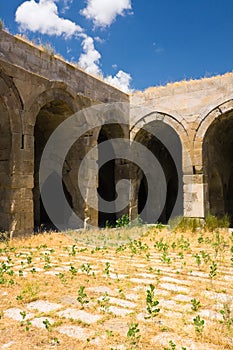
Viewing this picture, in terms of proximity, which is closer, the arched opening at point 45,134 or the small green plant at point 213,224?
the small green plant at point 213,224

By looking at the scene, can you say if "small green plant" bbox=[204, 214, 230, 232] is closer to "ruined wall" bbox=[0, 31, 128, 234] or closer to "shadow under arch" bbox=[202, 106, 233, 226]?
"shadow under arch" bbox=[202, 106, 233, 226]

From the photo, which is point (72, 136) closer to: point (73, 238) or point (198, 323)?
point (73, 238)

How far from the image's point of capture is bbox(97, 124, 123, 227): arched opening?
12.2 m

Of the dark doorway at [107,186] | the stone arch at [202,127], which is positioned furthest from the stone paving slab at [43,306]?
the dark doorway at [107,186]

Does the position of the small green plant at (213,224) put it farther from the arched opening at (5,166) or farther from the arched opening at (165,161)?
the arched opening at (5,166)

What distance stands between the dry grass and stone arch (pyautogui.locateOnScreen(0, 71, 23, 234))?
0.71 metres

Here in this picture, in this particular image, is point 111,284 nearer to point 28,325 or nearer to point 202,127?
point 28,325

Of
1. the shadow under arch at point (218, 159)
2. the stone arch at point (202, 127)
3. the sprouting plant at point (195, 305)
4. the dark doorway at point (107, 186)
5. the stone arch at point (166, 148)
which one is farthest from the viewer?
the dark doorway at point (107, 186)

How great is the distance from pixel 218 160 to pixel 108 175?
14.6 ft

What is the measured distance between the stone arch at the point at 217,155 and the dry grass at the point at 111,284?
3055mm

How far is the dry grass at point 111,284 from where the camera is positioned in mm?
2826

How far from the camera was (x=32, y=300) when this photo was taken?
379cm

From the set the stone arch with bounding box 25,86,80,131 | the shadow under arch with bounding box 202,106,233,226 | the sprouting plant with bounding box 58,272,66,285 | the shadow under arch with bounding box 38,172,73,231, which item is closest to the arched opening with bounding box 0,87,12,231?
the stone arch with bounding box 25,86,80,131

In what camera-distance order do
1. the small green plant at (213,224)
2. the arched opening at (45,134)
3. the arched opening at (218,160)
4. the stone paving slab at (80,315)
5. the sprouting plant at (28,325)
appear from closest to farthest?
the sprouting plant at (28,325) → the stone paving slab at (80,315) → the small green plant at (213,224) → the arched opening at (45,134) → the arched opening at (218,160)
